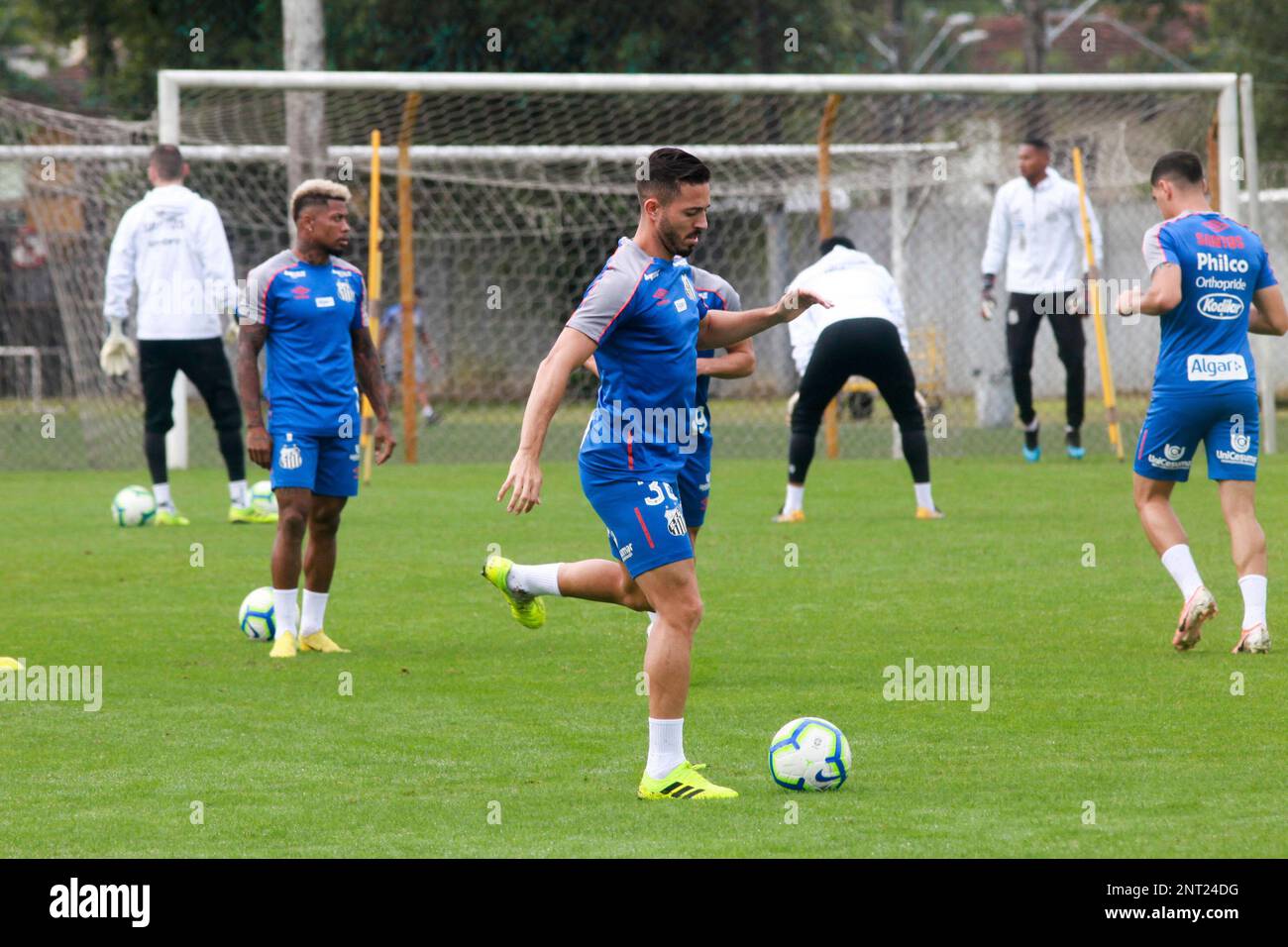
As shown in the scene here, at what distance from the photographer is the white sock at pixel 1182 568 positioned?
8.20 m

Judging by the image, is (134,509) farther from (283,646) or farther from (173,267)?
(283,646)

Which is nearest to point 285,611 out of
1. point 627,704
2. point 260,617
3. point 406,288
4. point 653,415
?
point 260,617

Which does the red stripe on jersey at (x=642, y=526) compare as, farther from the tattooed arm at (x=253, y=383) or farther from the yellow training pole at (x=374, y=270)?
the yellow training pole at (x=374, y=270)

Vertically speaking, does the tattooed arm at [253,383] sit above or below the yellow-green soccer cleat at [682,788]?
above

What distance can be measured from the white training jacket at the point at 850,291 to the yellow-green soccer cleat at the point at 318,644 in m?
5.11

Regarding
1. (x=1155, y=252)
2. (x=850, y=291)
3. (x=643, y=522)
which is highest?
(x=850, y=291)

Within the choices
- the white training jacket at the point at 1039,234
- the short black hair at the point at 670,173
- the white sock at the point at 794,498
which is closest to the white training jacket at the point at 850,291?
the white sock at the point at 794,498

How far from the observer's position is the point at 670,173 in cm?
589

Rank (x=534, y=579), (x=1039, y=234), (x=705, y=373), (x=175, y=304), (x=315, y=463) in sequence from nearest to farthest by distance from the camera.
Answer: (x=534, y=579)
(x=705, y=373)
(x=315, y=463)
(x=175, y=304)
(x=1039, y=234)

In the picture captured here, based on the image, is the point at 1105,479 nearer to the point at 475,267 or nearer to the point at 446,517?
the point at 446,517

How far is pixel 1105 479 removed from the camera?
1545 cm

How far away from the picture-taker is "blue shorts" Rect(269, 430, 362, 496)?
8.42 metres

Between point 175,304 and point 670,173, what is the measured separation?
8420 millimetres

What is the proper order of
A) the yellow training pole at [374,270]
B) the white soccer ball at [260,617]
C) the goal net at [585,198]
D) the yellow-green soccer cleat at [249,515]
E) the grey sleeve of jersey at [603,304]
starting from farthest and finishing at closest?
the goal net at [585,198] < the yellow training pole at [374,270] < the yellow-green soccer cleat at [249,515] < the white soccer ball at [260,617] < the grey sleeve of jersey at [603,304]
